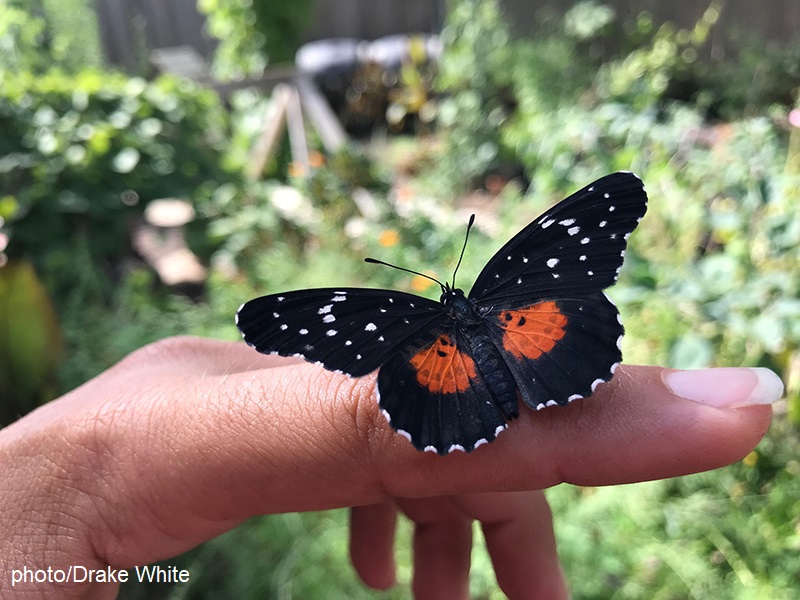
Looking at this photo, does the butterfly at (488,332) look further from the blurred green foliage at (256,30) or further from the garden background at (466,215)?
the blurred green foliage at (256,30)

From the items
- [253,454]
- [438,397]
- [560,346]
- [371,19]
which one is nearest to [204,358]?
[253,454]

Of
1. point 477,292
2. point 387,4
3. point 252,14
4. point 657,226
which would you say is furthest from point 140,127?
point 387,4

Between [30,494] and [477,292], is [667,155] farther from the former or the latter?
[30,494]

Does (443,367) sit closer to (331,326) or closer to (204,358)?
(331,326)

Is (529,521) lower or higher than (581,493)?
lower

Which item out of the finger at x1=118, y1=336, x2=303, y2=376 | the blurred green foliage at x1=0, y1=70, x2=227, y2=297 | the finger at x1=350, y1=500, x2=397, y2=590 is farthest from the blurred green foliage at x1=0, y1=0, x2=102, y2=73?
the finger at x1=350, y1=500, x2=397, y2=590

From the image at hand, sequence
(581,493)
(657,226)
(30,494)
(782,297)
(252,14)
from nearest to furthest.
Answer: (30,494), (782,297), (581,493), (657,226), (252,14)
